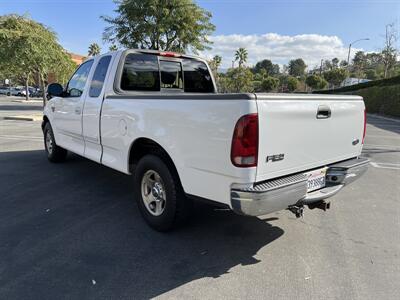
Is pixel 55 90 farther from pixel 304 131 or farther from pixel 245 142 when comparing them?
pixel 304 131

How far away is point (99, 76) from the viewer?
197 inches

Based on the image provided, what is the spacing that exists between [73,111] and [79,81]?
52cm

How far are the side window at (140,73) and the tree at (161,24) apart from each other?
20501mm

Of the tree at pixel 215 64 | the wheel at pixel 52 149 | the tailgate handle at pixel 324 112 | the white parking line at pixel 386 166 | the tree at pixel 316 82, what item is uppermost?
the tree at pixel 215 64

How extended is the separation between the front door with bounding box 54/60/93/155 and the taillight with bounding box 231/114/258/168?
3.21 m

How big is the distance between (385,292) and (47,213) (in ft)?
12.8

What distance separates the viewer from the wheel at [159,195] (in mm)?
3623

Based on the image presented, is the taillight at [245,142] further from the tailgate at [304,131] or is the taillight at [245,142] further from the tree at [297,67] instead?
the tree at [297,67]

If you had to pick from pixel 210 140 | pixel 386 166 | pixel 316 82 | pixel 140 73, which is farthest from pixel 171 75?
pixel 316 82

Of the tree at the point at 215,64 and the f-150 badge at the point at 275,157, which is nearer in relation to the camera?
the f-150 badge at the point at 275,157

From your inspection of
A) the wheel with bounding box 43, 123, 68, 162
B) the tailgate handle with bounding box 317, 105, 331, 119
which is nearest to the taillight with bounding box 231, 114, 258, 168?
the tailgate handle with bounding box 317, 105, 331, 119

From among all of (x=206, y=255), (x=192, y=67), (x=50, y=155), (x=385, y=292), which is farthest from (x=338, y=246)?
(x=50, y=155)

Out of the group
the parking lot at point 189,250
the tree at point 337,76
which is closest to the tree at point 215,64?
the parking lot at point 189,250

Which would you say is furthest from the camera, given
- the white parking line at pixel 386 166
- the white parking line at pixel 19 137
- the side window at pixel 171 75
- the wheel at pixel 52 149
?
the white parking line at pixel 19 137
